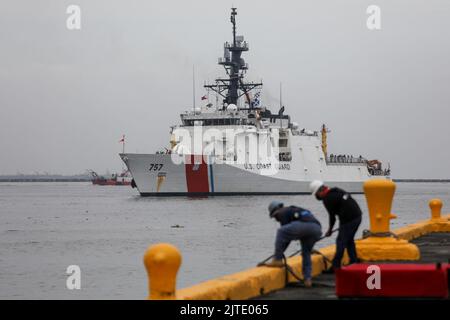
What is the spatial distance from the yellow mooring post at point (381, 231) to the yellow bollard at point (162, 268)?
180 inches

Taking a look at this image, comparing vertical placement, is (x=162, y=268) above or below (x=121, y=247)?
above

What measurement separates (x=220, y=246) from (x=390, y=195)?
16.1 meters

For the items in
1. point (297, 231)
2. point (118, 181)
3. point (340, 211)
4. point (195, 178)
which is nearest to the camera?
point (297, 231)

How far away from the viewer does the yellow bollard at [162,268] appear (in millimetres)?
6020

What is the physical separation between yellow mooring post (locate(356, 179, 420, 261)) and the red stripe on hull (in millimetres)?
43625

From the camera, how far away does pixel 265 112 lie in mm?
65812

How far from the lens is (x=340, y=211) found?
9.38 m

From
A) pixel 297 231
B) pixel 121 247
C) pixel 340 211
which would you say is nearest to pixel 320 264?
pixel 340 211

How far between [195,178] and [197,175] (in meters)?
0.28

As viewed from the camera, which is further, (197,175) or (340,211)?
(197,175)

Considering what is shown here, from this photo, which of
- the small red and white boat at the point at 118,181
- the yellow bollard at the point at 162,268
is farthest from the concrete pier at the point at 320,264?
the small red and white boat at the point at 118,181

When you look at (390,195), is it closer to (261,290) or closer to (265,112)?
(261,290)

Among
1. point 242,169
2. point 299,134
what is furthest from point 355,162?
point 242,169

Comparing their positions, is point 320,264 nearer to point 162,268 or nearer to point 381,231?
point 381,231
